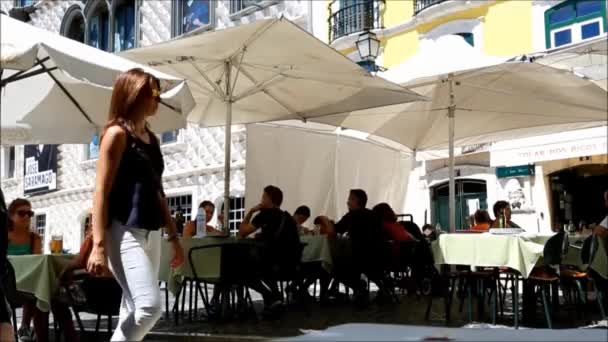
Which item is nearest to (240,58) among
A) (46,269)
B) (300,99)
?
(300,99)

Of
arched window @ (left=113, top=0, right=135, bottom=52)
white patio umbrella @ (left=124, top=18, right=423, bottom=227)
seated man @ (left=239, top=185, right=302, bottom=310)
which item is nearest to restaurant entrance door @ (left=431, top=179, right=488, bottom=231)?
white patio umbrella @ (left=124, top=18, right=423, bottom=227)

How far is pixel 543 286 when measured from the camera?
6.32 m

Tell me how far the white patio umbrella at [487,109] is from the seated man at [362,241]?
155 centimetres

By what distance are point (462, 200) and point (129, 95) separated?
1577 cm

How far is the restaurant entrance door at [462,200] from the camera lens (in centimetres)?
1783

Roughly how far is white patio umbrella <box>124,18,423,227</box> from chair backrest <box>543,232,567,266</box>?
10.3 feet

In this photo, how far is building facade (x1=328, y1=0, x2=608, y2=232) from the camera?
15164mm

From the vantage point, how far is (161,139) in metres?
22.2

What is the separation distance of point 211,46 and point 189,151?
13728 mm

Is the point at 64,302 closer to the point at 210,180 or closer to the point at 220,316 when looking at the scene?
the point at 220,316

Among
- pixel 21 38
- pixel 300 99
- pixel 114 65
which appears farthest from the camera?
pixel 300 99

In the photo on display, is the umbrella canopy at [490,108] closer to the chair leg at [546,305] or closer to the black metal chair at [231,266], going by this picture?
the chair leg at [546,305]

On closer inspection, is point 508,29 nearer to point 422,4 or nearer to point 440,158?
point 422,4

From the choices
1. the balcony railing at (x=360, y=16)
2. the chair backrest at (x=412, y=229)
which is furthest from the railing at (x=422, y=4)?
the chair backrest at (x=412, y=229)
